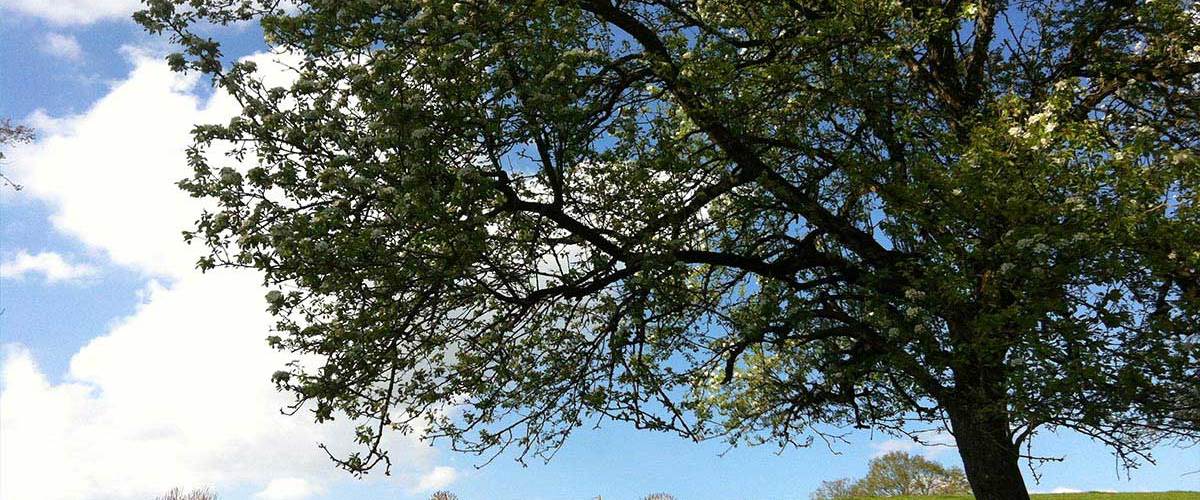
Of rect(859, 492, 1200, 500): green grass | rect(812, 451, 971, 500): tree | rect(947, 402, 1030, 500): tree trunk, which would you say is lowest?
rect(947, 402, 1030, 500): tree trunk

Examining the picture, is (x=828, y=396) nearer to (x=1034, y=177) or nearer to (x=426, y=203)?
(x=1034, y=177)

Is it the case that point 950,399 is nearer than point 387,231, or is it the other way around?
point 387,231

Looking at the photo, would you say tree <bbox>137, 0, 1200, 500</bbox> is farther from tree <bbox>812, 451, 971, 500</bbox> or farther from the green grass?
tree <bbox>812, 451, 971, 500</bbox>

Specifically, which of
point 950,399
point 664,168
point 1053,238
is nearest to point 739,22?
point 664,168

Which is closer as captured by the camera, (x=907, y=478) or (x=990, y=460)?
(x=990, y=460)

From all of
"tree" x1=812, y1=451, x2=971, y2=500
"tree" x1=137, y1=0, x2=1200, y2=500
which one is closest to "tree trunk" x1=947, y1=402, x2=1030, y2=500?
"tree" x1=137, y1=0, x2=1200, y2=500

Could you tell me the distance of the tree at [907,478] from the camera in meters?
41.2

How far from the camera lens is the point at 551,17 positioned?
11.5 metres

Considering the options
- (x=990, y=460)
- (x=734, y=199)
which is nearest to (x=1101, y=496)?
(x=990, y=460)

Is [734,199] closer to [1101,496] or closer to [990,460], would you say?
[990,460]

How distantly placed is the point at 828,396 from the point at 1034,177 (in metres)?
7.64

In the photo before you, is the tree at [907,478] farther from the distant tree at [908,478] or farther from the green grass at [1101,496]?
the green grass at [1101,496]

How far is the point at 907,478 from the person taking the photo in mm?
42156

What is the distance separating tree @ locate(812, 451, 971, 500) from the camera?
41.2m
